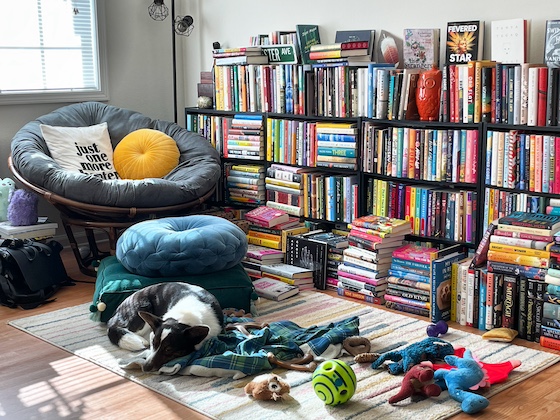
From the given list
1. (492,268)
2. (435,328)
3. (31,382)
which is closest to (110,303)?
(31,382)

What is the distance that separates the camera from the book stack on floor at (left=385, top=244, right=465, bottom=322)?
361cm

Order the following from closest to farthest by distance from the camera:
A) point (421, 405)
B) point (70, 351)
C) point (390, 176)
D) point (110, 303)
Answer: point (421, 405), point (70, 351), point (110, 303), point (390, 176)

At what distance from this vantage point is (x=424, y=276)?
12.3 ft

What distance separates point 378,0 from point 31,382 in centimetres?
265

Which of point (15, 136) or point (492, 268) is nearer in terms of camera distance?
point (492, 268)

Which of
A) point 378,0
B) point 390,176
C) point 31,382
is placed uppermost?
point 378,0

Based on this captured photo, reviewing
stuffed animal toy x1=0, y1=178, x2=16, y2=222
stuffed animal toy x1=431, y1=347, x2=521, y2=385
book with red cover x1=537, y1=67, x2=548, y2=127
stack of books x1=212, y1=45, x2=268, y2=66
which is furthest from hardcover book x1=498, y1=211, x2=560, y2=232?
stuffed animal toy x1=0, y1=178, x2=16, y2=222

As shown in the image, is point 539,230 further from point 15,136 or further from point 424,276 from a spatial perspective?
point 15,136

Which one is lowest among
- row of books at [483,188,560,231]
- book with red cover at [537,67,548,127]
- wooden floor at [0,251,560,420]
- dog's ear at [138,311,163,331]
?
wooden floor at [0,251,560,420]

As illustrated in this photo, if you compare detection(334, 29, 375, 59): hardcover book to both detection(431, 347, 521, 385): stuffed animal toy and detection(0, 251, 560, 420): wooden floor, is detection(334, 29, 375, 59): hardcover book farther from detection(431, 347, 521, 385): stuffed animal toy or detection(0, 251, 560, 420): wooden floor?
detection(431, 347, 521, 385): stuffed animal toy

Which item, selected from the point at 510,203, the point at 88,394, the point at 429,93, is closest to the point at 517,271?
the point at 510,203

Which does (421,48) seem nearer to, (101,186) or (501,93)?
(501,93)

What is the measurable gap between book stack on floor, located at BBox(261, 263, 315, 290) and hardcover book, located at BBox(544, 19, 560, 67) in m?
1.60

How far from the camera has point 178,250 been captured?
3604 millimetres
